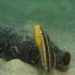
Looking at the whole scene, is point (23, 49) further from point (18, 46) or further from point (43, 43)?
point (43, 43)

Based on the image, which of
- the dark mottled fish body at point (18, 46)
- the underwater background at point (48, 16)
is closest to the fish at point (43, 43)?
the dark mottled fish body at point (18, 46)

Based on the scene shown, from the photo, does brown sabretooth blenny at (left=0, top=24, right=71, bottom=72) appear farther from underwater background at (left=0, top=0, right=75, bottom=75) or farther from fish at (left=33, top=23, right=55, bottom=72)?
underwater background at (left=0, top=0, right=75, bottom=75)

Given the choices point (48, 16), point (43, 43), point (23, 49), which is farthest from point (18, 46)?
point (48, 16)

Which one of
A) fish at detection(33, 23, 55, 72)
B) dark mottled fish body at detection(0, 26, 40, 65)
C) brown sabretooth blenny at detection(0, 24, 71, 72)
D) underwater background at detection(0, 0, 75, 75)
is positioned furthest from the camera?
underwater background at detection(0, 0, 75, 75)

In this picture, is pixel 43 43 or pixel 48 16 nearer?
pixel 43 43

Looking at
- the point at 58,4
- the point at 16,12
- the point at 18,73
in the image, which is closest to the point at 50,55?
the point at 18,73

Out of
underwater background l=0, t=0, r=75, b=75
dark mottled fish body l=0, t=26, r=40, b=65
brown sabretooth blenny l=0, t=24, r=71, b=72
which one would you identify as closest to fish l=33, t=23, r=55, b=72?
brown sabretooth blenny l=0, t=24, r=71, b=72

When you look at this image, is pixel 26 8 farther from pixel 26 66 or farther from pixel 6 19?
pixel 26 66

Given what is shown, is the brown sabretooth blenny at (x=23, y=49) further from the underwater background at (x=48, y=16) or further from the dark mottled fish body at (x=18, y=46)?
the underwater background at (x=48, y=16)
